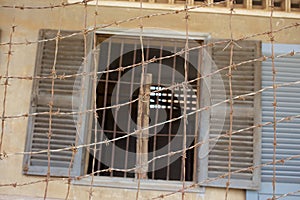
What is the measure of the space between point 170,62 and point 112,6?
0.69 metres

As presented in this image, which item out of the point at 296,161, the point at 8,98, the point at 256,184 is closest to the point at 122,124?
the point at 8,98

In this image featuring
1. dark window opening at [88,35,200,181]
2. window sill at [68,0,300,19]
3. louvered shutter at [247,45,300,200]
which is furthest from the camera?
dark window opening at [88,35,200,181]

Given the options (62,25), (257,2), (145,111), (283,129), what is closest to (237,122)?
(283,129)

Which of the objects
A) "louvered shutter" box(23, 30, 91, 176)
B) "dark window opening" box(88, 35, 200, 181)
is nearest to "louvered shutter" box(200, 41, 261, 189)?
"dark window opening" box(88, 35, 200, 181)

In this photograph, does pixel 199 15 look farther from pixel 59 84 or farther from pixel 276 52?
pixel 59 84

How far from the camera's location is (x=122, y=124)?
3801mm

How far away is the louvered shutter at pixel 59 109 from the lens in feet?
11.3

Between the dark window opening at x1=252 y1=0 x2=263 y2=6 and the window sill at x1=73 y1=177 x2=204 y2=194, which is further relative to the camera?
the dark window opening at x1=252 y1=0 x2=263 y2=6

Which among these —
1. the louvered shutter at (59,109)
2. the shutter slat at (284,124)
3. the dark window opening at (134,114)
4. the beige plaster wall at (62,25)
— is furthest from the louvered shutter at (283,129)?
the louvered shutter at (59,109)

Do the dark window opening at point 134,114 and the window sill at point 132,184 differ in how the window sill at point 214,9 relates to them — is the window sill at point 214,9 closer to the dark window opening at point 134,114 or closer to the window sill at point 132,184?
the dark window opening at point 134,114

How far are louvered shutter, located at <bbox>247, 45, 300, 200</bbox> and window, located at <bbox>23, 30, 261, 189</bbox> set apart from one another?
9 cm

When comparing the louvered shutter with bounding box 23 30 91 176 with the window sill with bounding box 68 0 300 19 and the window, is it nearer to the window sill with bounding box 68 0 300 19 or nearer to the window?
the window

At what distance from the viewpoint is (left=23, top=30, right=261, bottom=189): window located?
3.47m

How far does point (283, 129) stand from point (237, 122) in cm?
36
